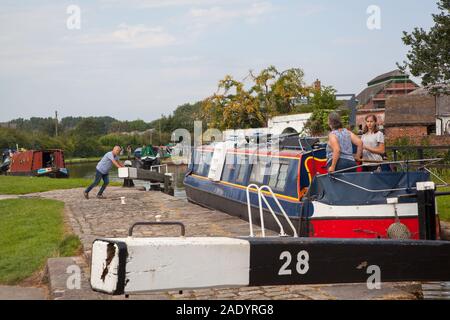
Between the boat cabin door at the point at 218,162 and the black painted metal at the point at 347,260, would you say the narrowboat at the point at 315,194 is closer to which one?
the boat cabin door at the point at 218,162

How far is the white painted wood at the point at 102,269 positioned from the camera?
9.61ft

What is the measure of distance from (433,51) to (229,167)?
404 inches

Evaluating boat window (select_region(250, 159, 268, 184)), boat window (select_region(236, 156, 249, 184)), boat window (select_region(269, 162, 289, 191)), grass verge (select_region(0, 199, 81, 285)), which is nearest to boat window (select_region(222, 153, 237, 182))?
boat window (select_region(236, 156, 249, 184))

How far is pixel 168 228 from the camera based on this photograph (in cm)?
1009

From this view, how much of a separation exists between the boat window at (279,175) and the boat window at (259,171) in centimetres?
42

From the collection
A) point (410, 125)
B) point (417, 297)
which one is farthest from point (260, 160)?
point (410, 125)

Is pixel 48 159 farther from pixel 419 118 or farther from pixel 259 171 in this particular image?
pixel 259 171

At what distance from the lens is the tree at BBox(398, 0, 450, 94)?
1995 centimetres

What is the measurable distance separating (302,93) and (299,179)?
35054 mm

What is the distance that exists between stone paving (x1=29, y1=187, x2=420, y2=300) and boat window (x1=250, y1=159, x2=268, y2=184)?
845 mm

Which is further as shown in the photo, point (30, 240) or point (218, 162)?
point (218, 162)

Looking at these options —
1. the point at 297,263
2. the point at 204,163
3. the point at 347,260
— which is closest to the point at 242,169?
the point at 204,163
